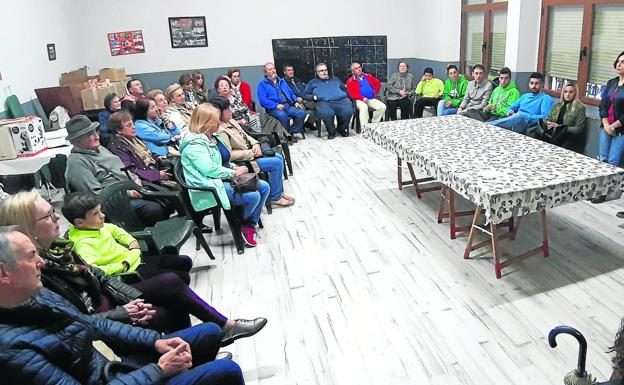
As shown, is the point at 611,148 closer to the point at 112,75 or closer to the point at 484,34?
the point at 484,34

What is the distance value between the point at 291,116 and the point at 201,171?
3.70 meters

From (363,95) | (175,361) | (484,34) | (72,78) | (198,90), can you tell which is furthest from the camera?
(363,95)

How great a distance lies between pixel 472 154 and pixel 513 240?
0.72 m

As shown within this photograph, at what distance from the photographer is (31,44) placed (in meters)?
5.19

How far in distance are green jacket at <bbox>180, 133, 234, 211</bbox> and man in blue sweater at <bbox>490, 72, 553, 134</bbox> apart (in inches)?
132

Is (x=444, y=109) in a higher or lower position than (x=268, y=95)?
lower

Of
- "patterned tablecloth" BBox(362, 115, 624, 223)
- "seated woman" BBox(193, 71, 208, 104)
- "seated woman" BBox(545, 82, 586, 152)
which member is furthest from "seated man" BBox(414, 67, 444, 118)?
"seated woman" BBox(193, 71, 208, 104)

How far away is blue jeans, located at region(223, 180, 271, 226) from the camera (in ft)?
11.6

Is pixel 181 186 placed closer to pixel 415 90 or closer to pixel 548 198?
pixel 548 198

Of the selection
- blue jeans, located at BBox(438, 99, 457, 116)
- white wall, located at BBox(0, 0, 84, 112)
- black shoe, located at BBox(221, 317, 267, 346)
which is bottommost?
black shoe, located at BBox(221, 317, 267, 346)

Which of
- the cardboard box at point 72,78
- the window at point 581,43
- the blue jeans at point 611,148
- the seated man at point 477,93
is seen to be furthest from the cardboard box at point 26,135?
the window at point 581,43

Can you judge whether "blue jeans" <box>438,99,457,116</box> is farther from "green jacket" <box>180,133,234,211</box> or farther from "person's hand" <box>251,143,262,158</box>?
"green jacket" <box>180,133,234,211</box>

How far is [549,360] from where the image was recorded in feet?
7.52

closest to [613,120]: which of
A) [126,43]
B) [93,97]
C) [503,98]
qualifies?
[503,98]
